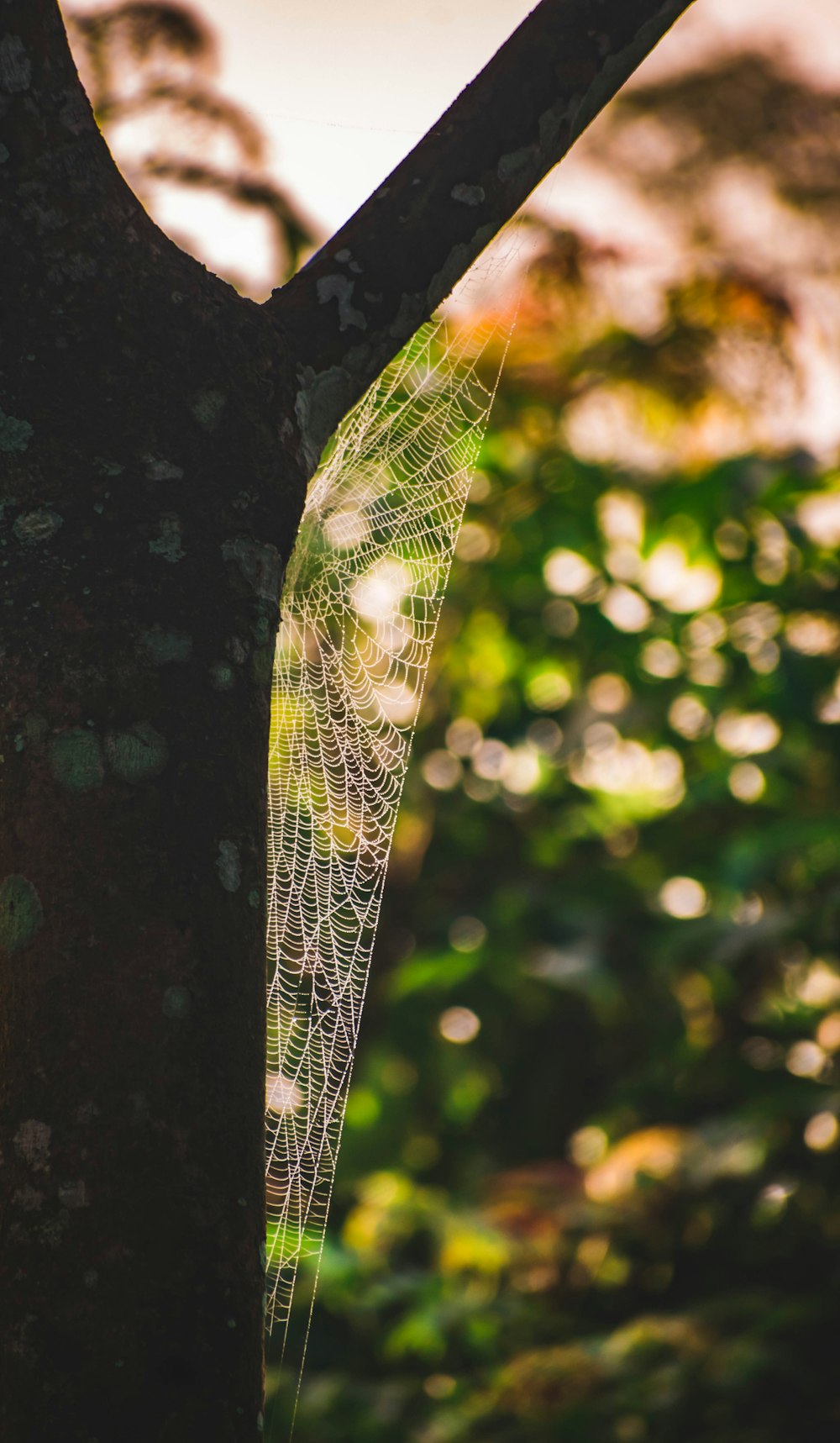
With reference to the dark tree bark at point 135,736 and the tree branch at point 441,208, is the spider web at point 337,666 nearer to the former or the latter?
the tree branch at point 441,208

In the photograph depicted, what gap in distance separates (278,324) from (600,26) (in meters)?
0.38

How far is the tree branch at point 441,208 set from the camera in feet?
2.98

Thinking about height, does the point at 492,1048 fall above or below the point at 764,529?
below

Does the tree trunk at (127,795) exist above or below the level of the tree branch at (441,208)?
below

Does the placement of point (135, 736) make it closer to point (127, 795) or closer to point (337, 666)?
point (127, 795)

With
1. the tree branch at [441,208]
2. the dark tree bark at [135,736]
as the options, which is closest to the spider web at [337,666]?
the tree branch at [441,208]

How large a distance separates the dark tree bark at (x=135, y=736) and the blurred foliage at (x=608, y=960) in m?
1.63

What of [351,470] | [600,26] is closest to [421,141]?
[600,26]

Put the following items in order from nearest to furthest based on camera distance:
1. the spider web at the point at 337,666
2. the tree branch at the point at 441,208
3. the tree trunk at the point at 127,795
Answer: the tree trunk at the point at 127,795, the tree branch at the point at 441,208, the spider web at the point at 337,666

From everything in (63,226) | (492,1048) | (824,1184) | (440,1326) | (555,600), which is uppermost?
(555,600)

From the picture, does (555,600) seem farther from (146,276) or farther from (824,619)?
(146,276)

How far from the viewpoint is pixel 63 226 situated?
799 mm

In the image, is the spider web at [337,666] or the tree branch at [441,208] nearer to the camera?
the tree branch at [441,208]

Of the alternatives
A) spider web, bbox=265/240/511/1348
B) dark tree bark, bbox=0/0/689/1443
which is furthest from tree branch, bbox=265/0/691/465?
spider web, bbox=265/240/511/1348
